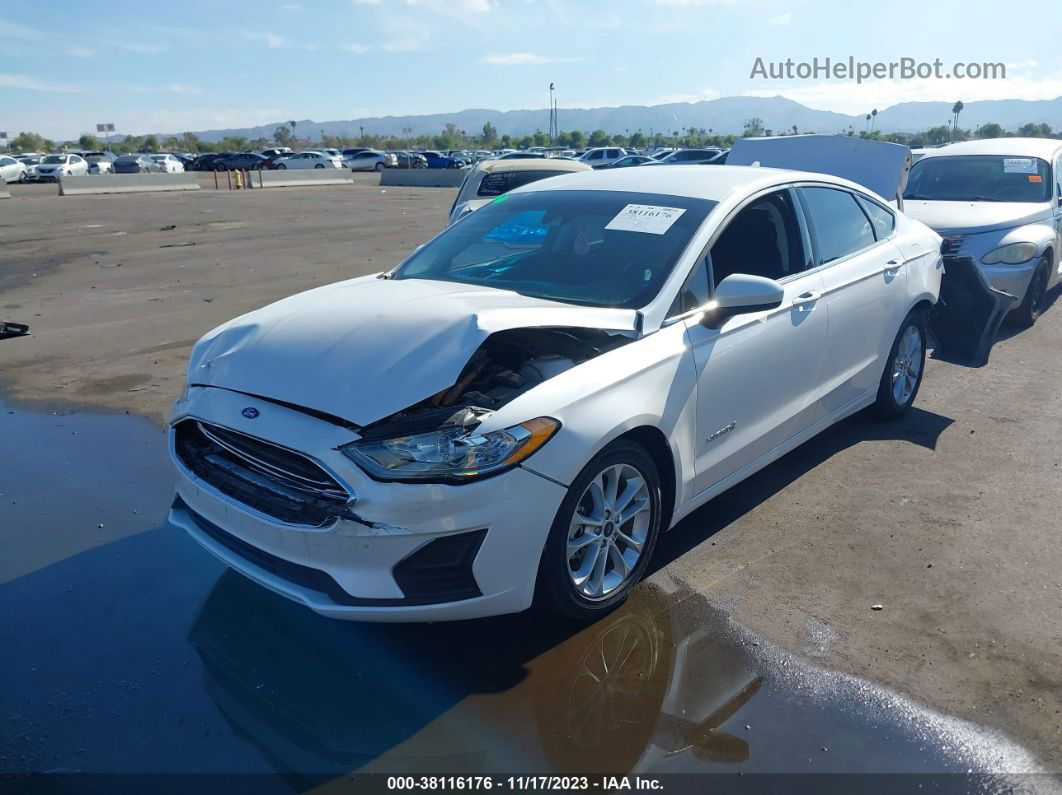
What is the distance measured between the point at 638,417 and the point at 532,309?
2.07ft

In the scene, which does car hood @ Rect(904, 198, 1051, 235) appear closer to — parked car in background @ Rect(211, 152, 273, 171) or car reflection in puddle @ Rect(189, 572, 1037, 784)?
car reflection in puddle @ Rect(189, 572, 1037, 784)

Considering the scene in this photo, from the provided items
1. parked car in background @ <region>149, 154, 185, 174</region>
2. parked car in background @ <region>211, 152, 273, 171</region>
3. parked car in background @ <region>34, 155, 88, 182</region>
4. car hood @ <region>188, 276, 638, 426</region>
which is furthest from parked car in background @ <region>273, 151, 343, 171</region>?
car hood @ <region>188, 276, 638, 426</region>

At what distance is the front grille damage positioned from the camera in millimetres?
3041

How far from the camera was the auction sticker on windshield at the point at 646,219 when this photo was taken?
4.19 metres

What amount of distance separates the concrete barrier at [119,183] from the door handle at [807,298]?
117 ft

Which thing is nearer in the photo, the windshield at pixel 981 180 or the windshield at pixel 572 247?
the windshield at pixel 572 247

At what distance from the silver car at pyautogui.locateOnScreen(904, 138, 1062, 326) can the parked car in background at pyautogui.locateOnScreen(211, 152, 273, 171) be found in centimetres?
4877

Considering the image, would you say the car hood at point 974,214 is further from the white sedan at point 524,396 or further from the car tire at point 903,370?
the white sedan at point 524,396

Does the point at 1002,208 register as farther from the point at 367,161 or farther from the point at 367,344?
the point at 367,161

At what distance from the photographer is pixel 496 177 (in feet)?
32.3

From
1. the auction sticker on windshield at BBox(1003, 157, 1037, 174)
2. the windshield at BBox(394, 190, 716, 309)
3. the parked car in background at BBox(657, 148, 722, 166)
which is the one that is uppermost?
the parked car in background at BBox(657, 148, 722, 166)

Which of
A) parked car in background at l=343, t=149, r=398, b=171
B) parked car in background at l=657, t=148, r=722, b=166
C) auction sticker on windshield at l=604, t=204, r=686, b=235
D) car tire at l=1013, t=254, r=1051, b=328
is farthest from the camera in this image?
parked car in background at l=343, t=149, r=398, b=171

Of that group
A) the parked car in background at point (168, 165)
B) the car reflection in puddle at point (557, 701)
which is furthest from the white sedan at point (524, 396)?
the parked car in background at point (168, 165)

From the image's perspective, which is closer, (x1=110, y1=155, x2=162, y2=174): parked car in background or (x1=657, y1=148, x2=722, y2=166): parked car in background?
(x1=657, y1=148, x2=722, y2=166): parked car in background
